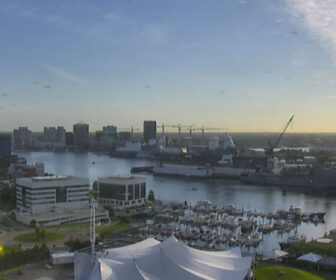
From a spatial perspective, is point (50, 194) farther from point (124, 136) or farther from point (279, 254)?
point (124, 136)

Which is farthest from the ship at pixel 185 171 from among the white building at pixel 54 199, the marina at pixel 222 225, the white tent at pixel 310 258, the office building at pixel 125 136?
the office building at pixel 125 136

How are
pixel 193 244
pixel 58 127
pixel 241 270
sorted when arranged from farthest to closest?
pixel 58 127 → pixel 193 244 → pixel 241 270

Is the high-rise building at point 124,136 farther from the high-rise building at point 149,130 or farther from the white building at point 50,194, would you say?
the white building at point 50,194

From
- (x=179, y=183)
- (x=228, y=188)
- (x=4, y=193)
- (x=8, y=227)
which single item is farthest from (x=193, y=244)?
(x=179, y=183)

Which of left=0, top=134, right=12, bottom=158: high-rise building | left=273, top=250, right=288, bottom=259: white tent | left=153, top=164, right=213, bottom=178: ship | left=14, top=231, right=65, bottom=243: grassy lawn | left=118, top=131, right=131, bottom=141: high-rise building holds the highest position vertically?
left=118, top=131, right=131, bottom=141: high-rise building

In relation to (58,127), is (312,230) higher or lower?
lower

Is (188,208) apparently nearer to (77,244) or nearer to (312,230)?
(312,230)

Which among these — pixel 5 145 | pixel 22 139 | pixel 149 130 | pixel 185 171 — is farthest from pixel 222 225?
pixel 22 139

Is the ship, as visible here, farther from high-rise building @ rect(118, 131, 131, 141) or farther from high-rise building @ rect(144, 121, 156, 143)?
high-rise building @ rect(118, 131, 131, 141)

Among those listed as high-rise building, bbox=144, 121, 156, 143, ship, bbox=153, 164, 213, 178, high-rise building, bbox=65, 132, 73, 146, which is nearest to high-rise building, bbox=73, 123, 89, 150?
high-rise building, bbox=65, 132, 73, 146
